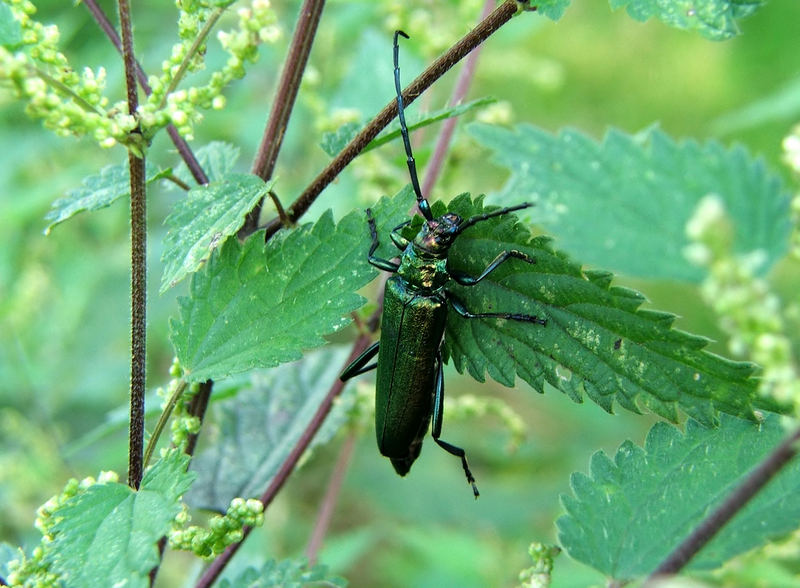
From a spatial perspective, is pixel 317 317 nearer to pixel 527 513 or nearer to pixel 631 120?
pixel 527 513

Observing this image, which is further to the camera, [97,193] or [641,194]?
[97,193]

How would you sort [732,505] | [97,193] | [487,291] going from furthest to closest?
1. [487,291]
2. [97,193]
3. [732,505]

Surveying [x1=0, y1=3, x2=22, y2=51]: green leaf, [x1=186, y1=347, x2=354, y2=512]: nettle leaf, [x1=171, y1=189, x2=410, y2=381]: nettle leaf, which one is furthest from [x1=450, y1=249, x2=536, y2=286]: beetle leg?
[x1=0, y1=3, x2=22, y2=51]: green leaf

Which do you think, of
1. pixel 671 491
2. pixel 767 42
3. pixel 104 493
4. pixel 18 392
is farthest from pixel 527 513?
pixel 767 42

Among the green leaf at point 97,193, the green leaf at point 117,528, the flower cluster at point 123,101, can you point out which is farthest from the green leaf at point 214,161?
the green leaf at point 117,528

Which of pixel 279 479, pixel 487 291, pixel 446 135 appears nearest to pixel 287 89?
pixel 487 291

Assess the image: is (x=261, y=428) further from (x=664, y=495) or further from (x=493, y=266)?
(x=664, y=495)
